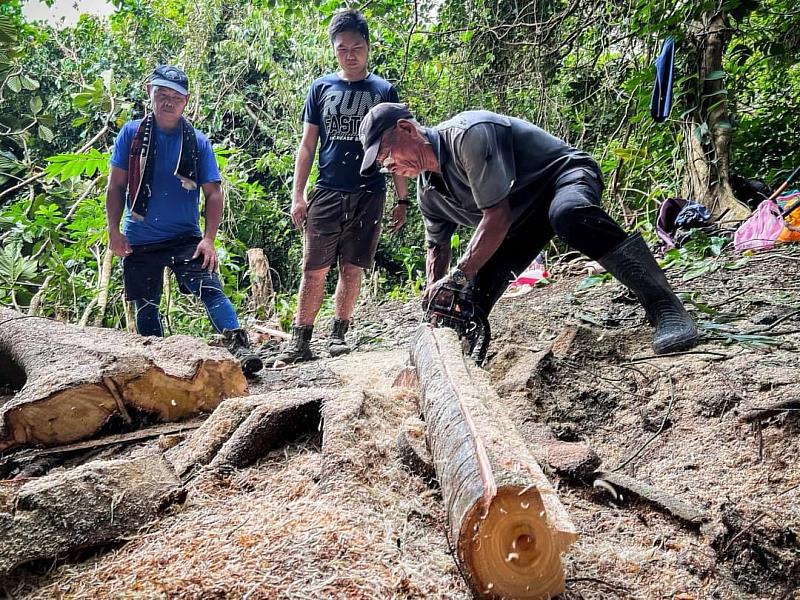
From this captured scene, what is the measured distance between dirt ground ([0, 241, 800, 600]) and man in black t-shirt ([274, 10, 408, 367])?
3.28ft

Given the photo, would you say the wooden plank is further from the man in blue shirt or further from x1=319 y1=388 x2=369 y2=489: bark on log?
the man in blue shirt

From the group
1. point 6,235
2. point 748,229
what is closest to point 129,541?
point 748,229

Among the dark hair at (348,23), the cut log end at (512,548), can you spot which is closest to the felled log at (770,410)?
the cut log end at (512,548)

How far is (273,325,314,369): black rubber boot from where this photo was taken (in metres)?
3.36

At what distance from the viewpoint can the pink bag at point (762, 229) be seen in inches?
141

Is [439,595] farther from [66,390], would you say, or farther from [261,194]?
[261,194]

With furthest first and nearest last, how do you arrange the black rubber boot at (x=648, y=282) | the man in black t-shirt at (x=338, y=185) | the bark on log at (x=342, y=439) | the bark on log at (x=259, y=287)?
the bark on log at (x=259, y=287), the man in black t-shirt at (x=338, y=185), the black rubber boot at (x=648, y=282), the bark on log at (x=342, y=439)

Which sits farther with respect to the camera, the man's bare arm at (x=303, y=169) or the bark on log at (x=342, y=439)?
the man's bare arm at (x=303, y=169)

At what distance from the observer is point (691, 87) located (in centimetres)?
447

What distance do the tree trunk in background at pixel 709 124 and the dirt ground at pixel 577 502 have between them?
222 centimetres

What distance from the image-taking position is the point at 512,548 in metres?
0.98

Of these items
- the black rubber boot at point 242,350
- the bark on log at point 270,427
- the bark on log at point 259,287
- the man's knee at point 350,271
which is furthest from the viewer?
the bark on log at point 259,287

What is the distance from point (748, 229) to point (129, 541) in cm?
394

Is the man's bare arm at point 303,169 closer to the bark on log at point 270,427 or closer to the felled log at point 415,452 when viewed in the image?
the bark on log at point 270,427
